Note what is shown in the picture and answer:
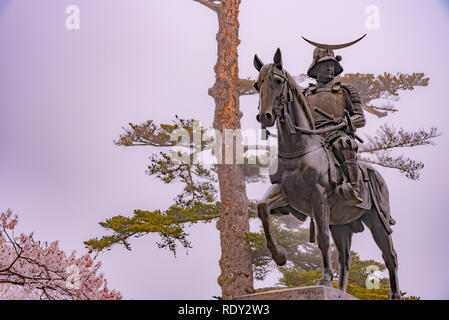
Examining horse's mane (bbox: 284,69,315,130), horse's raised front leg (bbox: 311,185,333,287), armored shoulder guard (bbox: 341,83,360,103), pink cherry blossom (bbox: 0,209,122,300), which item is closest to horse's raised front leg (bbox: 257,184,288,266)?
horse's raised front leg (bbox: 311,185,333,287)

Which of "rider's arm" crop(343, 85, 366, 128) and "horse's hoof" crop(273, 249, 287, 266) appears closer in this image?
"horse's hoof" crop(273, 249, 287, 266)

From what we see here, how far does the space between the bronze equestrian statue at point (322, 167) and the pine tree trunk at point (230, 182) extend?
3978 millimetres

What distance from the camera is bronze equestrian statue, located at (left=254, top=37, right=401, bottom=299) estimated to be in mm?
4004

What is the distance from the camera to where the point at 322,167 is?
4.19 metres

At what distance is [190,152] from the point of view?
30.2ft

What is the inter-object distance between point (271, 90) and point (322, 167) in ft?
2.32

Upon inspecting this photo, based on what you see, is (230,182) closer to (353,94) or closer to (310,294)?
(353,94)

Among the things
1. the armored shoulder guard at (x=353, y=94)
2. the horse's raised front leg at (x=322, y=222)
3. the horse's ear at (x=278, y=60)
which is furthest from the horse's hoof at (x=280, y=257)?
the armored shoulder guard at (x=353, y=94)

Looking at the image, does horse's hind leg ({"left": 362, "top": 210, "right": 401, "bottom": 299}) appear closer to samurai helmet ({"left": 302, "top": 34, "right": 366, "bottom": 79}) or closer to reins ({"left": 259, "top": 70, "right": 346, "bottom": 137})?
reins ({"left": 259, "top": 70, "right": 346, "bottom": 137})

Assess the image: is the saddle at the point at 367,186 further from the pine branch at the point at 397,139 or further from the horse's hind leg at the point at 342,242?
the pine branch at the point at 397,139

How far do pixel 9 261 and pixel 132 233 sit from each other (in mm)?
3462

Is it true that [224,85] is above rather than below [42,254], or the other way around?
above

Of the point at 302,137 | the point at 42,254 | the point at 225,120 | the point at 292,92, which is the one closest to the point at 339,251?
the point at 302,137
